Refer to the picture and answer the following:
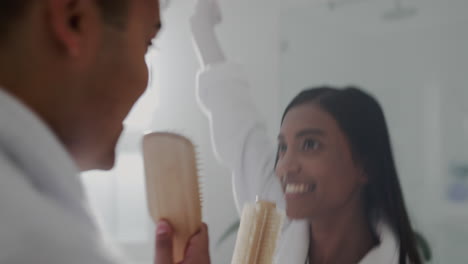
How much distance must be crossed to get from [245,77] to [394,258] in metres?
0.36

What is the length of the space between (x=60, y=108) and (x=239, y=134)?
0.55 metres

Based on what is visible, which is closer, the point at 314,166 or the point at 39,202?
the point at 39,202

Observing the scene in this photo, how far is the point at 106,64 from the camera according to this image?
27 centimetres

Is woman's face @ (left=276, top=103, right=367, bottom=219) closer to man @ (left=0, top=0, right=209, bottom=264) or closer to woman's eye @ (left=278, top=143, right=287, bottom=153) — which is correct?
woman's eye @ (left=278, top=143, right=287, bottom=153)

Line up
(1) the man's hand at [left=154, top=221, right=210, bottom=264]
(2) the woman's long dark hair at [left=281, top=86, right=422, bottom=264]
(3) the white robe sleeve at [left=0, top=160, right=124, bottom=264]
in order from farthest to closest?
(2) the woman's long dark hair at [left=281, top=86, right=422, bottom=264]
(1) the man's hand at [left=154, top=221, right=210, bottom=264]
(3) the white robe sleeve at [left=0, top=160, right=124, bottom=264]

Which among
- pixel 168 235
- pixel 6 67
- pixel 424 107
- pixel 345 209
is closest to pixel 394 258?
pixel 345 209

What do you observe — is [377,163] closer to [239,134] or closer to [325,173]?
[325,173]

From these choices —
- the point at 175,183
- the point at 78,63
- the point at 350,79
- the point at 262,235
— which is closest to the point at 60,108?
the point at 78,63

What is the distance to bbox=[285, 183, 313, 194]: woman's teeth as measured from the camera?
0.73m

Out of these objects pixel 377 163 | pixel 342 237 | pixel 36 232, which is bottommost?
pixel 342 237

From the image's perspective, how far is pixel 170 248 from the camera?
579 mm

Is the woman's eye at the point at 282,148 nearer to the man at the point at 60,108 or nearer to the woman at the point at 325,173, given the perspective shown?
the woman at the point at 325,173

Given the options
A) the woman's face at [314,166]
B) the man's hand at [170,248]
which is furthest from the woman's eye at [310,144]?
the man's hand at [170,248]

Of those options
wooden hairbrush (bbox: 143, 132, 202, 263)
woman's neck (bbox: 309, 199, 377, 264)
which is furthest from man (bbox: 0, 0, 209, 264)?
woman's neck (bbox: 309, 199, 377, 264)
